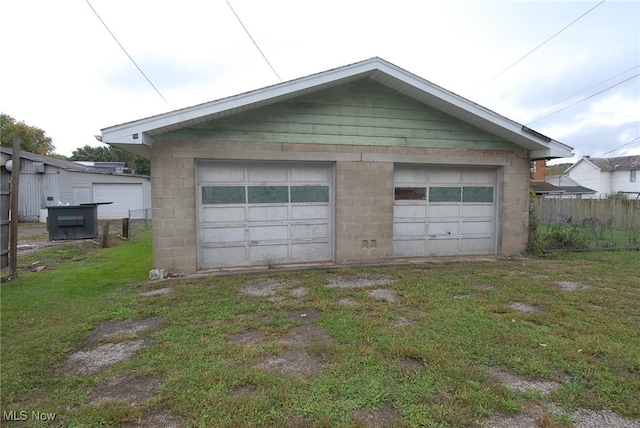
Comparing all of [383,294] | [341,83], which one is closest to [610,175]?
[341,83]

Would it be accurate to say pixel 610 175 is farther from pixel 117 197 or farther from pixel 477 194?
pixel 117 197

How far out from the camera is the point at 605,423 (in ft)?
7.57

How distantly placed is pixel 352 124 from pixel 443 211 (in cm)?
313

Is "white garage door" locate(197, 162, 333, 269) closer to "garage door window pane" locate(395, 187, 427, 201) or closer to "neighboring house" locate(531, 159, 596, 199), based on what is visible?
"garage door window pane" locate(395, 187, 427, 201)

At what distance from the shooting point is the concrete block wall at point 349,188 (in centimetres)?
660

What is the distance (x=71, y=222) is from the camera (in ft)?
34.6

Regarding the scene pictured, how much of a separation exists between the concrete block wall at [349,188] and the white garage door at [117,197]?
18.5 m

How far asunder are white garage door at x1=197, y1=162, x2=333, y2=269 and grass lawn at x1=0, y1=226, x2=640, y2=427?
112 cm

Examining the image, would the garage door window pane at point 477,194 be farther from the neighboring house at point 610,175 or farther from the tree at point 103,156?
the tree at point 103,156

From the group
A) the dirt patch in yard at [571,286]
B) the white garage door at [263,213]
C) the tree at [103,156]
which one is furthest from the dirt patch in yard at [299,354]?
the tree at [103,156]

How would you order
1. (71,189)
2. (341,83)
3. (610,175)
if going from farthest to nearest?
1. (610,175)
2. (71,189)
3. (341,83)

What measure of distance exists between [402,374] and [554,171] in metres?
83.4

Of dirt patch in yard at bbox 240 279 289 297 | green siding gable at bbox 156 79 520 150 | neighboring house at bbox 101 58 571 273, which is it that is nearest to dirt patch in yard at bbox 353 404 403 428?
dirt patch in yard at bbox 240 279 289 297

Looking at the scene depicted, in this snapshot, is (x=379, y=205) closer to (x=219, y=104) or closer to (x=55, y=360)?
(x=219, y=104)
